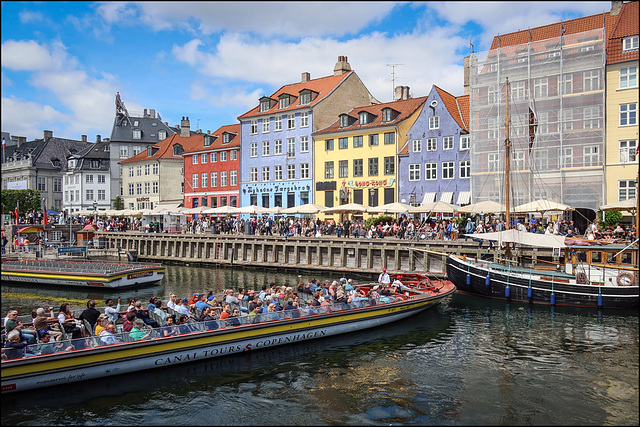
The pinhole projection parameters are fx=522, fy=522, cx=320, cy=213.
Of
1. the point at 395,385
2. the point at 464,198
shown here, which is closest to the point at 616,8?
the point at 464,198

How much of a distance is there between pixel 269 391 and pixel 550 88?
102 feet

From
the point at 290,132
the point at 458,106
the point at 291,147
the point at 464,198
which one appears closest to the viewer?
the point at 464,198

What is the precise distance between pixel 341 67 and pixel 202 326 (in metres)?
45.1

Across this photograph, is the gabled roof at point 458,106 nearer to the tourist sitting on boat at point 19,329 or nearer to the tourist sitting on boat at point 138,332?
the tourist sitting on boat at point 138,332

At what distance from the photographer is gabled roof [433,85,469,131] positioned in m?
42.9

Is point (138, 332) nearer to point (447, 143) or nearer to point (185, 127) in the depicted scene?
point (447, 143)

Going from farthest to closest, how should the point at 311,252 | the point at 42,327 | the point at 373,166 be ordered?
the point at 373,166 → the point at 311,252 → the point at 42,327

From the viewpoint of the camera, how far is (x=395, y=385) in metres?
13.9

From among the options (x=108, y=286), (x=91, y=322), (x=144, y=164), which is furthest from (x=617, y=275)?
(x=144, y=164)

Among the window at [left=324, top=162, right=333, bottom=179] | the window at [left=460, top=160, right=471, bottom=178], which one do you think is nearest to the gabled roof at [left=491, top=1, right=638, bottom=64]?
the window at [left=460, top=160, right=471, bottom=178]

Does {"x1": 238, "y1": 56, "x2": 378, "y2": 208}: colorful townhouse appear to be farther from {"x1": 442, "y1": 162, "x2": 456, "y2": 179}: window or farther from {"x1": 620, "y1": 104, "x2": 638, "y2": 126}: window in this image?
{"x1": 620, "y1": 104, "x2": 638, "y2": 126}: window

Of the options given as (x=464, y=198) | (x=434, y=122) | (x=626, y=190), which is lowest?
(x=464, y=198)

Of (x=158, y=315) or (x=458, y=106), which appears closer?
(x=158, y=315)

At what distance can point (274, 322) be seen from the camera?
17.3 m
